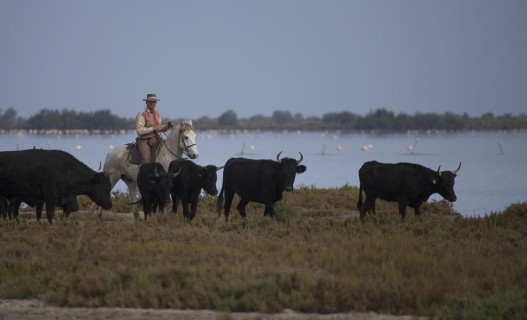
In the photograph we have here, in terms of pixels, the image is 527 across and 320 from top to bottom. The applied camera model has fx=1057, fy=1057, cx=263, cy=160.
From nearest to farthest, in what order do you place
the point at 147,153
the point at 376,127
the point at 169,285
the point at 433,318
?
the point at 433,318
the point at 169,285
the point at 147,153
the point at 376,127

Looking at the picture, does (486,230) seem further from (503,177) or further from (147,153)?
(503,177)

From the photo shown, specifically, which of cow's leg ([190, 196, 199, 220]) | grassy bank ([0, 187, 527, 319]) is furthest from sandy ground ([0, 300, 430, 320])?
cow's leg ([190, 196, 199, 220])

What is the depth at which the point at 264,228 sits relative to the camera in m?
18.1

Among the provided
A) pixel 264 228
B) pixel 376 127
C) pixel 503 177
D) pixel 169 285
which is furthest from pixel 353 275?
pixel 376 127

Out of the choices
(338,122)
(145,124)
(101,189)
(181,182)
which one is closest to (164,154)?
(145,124)

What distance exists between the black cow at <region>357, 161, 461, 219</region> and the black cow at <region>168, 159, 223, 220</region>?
9.48 ft

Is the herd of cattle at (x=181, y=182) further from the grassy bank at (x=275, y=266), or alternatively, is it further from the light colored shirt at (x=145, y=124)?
the light colored shirt at (x=145, y=124)

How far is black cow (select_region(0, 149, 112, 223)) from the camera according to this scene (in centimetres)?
1836

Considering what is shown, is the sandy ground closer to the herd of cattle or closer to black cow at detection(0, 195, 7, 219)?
the herd of cattle

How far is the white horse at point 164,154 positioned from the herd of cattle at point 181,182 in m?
0.99

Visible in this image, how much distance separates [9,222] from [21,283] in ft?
18.5

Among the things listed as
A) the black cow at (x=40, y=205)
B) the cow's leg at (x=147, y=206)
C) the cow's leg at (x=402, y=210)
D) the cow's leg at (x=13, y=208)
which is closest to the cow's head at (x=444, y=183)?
the cow's leg at (x=402, y=210)

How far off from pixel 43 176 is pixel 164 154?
3647 millimetres

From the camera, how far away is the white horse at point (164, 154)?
839 inches
